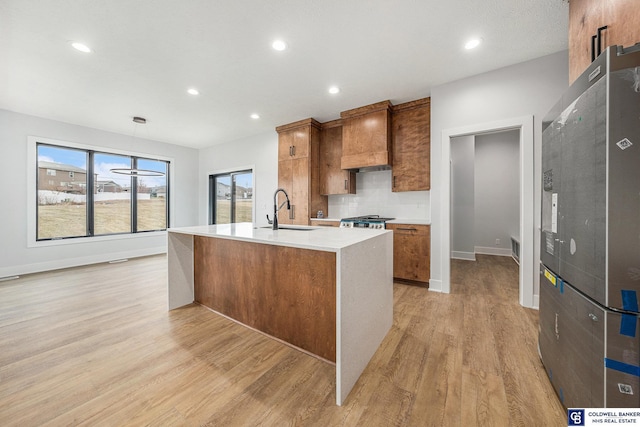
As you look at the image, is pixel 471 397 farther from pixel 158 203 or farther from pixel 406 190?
pixel 158 203

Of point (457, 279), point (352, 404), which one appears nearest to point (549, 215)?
point (352, 404)

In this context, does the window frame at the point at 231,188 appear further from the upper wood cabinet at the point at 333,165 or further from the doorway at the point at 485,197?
the doorway at the point at 485,197

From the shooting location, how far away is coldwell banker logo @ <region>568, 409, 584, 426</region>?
3.46ft

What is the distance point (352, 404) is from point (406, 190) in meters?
2.91

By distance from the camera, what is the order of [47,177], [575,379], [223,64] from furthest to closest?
1. [47,177]
2. [223,64]
3. [575,379]

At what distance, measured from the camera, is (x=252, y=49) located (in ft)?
7.90

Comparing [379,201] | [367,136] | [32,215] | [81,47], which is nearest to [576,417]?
[379,201]

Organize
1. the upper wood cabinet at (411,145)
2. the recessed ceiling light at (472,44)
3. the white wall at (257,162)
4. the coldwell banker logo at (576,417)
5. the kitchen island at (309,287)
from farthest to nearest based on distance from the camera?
the white wall at (257,162) → the upper wood cabinet at (411,145) → the recessed ceiling light at (472,44) → the kitchen island at (309,287) → the coldwell banker logo at (576,417)

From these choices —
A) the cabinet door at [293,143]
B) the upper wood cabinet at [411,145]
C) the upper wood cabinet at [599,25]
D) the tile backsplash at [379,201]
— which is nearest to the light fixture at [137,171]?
the cabinet door at [293,143]

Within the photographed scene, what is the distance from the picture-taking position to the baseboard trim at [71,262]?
389cm

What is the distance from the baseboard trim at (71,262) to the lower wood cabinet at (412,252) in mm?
5432

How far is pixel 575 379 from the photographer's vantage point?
3.79 feet

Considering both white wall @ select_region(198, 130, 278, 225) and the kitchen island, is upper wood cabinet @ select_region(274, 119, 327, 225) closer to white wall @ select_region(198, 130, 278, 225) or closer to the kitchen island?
white wall @ select_region(198, 130, 278, 225)

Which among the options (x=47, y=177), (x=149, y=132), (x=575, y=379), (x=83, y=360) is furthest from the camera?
(x=149, y=132)
